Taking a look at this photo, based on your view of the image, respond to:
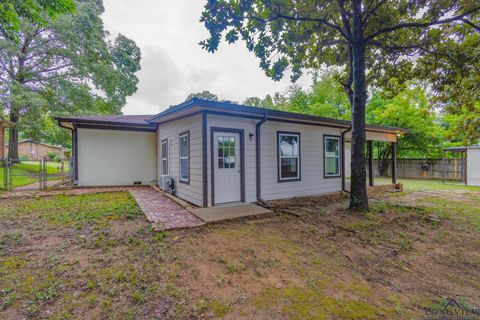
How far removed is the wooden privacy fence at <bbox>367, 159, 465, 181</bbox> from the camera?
530 inches

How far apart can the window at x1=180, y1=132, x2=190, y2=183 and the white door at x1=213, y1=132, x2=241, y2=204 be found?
98cm

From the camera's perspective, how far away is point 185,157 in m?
6.48

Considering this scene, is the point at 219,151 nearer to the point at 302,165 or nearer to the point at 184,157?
the point at 184,157

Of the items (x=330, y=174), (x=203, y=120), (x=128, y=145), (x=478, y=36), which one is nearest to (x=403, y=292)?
(x=203, y=120)

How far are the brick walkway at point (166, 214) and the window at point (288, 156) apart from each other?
3.20m

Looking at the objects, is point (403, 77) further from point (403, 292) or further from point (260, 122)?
point (403, 292)

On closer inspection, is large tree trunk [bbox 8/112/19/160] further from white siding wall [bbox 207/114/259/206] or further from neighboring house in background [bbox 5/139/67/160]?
neighboring house in background [bbox 5/139/67/160]

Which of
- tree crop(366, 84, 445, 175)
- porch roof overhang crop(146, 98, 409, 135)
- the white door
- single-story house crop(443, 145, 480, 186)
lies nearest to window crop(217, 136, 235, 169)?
the white door

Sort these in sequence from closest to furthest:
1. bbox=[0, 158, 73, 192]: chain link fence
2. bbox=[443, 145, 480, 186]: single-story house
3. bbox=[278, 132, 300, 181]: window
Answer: bbox=[278, 132, 300, 181]: window < bbox=[0, 158, 73, 192]: chain link fence < bbox=[443, 145, 480, 186]: single-story house

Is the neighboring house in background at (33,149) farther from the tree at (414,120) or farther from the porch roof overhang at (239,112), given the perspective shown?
the tree at (414,120)

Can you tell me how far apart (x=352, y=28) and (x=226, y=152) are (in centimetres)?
463

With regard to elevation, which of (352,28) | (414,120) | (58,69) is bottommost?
(414,120)

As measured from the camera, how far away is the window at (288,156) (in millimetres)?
6852

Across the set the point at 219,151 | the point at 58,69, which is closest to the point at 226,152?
the point at 219,151
